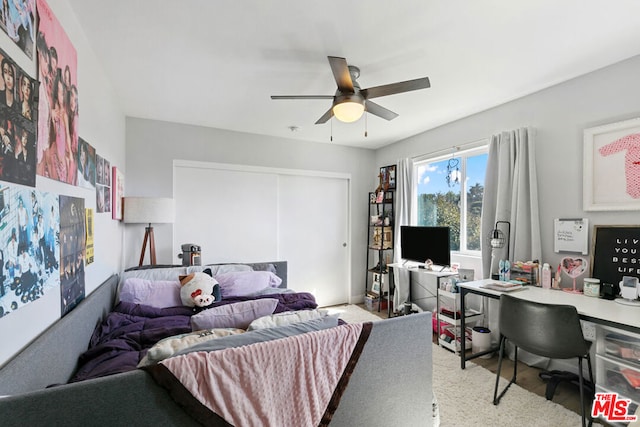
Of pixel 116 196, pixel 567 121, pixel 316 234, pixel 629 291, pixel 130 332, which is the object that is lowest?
pixel 130 332

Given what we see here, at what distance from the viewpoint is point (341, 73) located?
5.82ft

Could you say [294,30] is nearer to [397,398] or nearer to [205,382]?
[205,382]

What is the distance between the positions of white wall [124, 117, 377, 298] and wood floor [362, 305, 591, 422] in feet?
7.32

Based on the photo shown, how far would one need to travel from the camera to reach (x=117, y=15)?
64.7 inches

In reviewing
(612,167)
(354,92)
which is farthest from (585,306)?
(354,92)

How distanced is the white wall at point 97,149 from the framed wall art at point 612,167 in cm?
345

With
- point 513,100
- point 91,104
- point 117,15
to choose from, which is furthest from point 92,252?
point 513,100

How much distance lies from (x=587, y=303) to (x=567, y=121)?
58.7 inches

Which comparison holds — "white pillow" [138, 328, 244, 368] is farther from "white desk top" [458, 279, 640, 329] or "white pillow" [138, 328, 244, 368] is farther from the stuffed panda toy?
"white desk top" [458, 279, 640, 329]

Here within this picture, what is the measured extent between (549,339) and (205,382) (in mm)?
2068

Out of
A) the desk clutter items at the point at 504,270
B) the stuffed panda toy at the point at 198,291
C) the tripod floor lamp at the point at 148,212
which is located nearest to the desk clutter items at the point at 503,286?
the desk clutter items at the point at 504,270

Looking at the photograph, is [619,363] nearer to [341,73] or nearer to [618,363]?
[618,363]

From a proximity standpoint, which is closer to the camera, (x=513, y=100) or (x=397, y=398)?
(x=397, y=398)

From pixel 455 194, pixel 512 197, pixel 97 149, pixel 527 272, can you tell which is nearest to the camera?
pixel 97 149
